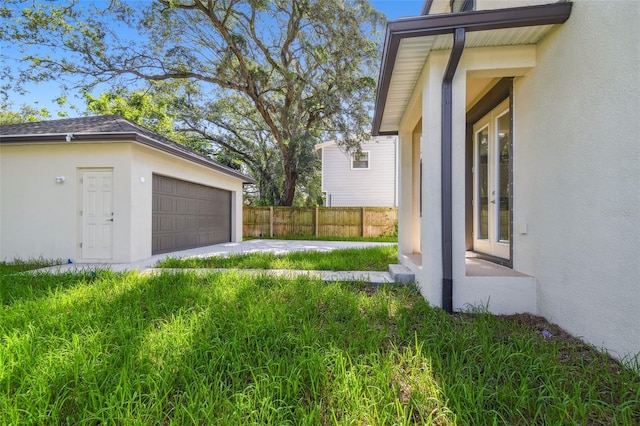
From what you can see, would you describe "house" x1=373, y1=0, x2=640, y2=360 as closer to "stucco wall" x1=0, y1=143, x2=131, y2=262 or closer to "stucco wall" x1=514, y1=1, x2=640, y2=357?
"stucco wall" x1=514, y1=1, x2=640, y2=357

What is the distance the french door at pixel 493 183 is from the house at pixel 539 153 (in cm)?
3

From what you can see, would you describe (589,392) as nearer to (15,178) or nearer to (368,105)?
(15,178)

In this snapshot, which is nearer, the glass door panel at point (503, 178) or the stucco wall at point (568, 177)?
the stucco wall at point (568, 177)

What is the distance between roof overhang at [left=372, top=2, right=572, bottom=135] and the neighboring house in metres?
12.4

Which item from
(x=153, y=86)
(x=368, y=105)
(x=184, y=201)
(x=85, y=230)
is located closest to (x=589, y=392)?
(x=85, y=230)

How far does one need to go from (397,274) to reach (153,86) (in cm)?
1385

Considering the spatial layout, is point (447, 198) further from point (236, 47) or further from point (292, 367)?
point (236, 47)

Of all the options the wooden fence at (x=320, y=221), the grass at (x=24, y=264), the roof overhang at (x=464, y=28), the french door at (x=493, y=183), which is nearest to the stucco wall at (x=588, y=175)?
the roof overhang at (x=464, y=28)

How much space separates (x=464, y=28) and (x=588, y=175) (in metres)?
1.82

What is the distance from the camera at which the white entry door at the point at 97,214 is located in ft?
21.6

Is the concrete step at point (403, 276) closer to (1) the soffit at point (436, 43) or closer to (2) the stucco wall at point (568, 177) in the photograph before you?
(2) the stucco wall at point (568, 177)

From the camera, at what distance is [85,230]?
6.67 meters

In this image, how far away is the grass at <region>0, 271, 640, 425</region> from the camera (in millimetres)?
1677

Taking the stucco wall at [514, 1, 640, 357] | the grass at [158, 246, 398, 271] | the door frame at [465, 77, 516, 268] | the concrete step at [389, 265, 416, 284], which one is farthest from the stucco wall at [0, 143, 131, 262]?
the stucco wall at [514, 1, 640, 357]
